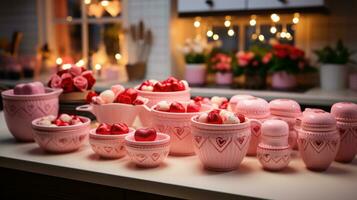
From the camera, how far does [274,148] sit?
1245mm

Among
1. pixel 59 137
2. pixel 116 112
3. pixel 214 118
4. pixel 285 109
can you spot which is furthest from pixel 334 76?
pixel 59 137

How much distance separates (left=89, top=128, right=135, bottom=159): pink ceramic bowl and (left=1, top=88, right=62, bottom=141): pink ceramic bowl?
0.34 m

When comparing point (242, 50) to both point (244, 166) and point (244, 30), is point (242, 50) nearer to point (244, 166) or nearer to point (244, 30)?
point (244, 30)

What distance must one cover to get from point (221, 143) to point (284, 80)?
230 cm

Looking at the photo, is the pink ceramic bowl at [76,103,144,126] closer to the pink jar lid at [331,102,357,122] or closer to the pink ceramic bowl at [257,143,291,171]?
the pink ceramic bowl at [257,143,291,171]

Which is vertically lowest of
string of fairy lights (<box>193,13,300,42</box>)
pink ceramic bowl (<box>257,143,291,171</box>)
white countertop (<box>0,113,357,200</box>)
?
white countertop (<box>0,113,357,200</box>)

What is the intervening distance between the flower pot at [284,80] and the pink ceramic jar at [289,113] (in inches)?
78.8

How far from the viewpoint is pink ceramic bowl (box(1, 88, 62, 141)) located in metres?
1.59

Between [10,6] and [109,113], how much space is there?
3.53m

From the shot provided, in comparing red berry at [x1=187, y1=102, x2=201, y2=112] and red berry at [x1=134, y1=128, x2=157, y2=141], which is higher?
red berry at [x1=187, y1=102, x2=201, y2=112]

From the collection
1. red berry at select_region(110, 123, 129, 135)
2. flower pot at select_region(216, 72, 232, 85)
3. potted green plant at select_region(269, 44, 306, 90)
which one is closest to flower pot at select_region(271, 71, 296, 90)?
potted green plant at select_region(269, 44, 306, 90)

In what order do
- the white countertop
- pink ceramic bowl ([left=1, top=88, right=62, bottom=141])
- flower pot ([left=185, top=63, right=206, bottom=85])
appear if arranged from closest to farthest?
1. the white countertop
2. pink ceramic bowl ([left=1, top=88, right=62, bottom=141])
3. flower pot ([left=185, top=63, right=206, bottom=85])

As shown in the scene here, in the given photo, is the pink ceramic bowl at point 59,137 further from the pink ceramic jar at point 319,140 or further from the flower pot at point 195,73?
the flower pot at point 195,73

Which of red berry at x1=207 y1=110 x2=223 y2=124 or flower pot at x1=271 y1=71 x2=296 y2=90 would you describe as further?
flower pot at x1=271 y1=71 x2=296 y2=90
